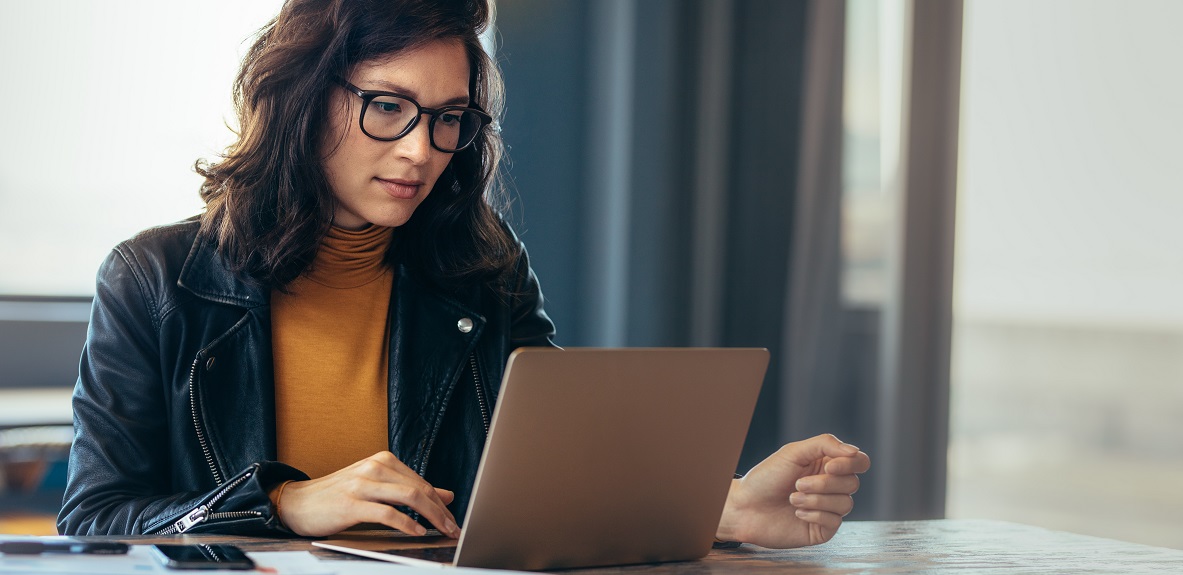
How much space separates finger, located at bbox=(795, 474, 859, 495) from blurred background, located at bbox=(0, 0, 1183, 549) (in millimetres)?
1995

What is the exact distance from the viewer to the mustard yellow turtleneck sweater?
1.52 m

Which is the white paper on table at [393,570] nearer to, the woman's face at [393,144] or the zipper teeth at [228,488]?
the zipper teeth at [228,488]

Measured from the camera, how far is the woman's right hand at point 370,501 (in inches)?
40.9

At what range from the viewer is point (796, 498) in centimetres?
115

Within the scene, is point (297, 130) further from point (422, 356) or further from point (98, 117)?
point (98, 117)

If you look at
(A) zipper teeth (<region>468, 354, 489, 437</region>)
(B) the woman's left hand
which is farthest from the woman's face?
(B) the woman's left hand

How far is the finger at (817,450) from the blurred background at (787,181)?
6.47 ft

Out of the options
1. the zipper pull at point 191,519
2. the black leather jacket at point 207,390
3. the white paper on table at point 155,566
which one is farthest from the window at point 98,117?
the white paper on table at point 155,566

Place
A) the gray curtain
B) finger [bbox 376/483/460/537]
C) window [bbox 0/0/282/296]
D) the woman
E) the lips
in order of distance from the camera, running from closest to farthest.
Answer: finger [bbox 376/483/460/537] → the woman → the lips → the gray curtain → window [bbox 0/0/282/296]

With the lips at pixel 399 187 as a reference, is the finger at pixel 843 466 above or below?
below

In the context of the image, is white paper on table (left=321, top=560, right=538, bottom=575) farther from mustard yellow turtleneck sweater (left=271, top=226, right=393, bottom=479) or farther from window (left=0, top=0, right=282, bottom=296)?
window (left=0, top=0, right=282, bottom=296)

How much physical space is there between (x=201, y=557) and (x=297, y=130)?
0.79 m

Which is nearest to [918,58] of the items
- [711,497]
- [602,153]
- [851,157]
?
[851,157]

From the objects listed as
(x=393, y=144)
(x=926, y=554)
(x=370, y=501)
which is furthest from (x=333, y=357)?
(x=926, y=554)
